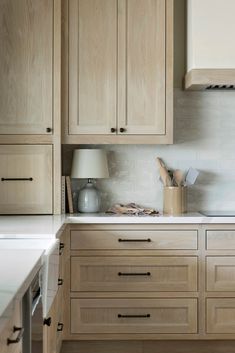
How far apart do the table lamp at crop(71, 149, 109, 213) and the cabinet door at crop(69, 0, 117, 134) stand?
0.17 m

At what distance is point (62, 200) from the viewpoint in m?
3.57

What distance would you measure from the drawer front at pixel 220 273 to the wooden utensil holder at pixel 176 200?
1.32ft

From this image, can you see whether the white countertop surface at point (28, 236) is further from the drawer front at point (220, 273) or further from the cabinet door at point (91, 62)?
the cabinet door at point (91, 62)

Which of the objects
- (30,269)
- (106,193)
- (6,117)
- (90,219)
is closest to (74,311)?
(90,219)

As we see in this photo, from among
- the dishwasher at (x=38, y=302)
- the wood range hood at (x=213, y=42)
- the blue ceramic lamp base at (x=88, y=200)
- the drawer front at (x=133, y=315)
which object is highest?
the wood range hood at (x=213, y=42)

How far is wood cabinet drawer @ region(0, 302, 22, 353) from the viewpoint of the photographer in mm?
1328

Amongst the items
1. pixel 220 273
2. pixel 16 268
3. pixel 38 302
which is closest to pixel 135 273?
pixel 220 273

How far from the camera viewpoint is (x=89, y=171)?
11.7 ft

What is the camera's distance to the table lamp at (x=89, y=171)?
3.58m

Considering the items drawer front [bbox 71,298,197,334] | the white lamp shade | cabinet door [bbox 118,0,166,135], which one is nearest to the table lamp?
the white lamp shade

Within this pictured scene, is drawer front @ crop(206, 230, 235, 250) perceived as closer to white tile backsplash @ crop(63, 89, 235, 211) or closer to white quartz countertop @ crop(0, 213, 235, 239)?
white quartz countertop @ crop(0, 213, 235, 239)

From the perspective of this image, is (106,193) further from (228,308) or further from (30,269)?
(30,269)

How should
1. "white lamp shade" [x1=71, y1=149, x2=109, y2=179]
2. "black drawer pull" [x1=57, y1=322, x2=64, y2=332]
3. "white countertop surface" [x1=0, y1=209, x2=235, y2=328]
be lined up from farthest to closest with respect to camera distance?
"white lamp shade" [x1=71, y1=149, x2=109, y2=179] → "black drawer pull" [x1=57, y1=322, x2=64, y2=332] → "white countertop surface" [x1=0, y1=209, x2=235, y2=328]

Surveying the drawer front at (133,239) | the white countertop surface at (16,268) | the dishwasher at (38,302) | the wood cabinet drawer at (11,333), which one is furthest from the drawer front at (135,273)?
the wood cabinet drawer at (11,333)
